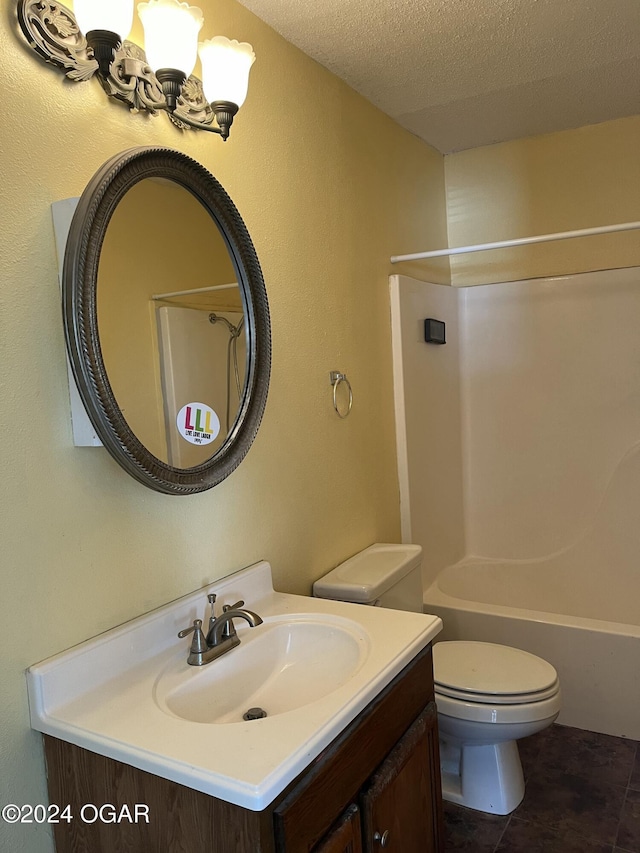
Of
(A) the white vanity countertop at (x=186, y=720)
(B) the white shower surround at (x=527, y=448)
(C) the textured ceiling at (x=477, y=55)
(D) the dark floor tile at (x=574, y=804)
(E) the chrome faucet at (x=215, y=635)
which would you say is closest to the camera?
(A) the white vanity countertop at (x=186, y=720)

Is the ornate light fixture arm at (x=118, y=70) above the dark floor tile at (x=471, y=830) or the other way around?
above

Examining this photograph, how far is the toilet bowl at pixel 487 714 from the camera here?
1.85 m

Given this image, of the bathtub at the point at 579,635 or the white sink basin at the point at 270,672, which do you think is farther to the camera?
the bathtub at the point at 579,635

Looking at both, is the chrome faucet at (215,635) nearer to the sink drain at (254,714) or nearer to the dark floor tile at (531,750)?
the sink drain at (254,714)

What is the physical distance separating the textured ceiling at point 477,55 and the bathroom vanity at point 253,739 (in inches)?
60.2

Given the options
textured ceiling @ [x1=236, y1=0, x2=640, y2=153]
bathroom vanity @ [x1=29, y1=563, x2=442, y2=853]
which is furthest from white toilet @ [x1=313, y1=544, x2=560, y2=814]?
textured ceiling @ [x1=236, y1=0, x2=640, y2=153]

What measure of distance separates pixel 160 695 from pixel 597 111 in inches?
103

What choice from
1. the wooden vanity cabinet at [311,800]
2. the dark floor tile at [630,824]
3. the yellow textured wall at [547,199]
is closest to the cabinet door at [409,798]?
the wooden vanity cabinet at [311,800]

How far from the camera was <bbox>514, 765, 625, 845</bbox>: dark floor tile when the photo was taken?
1.90 m

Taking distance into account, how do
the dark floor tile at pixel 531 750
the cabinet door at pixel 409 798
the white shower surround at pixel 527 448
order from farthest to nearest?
the white shower surround at pixel 527 448, the dark floor tile at pixel 531 750, the cabinet door at pixel 409 798

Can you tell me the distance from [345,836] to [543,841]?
105 cm

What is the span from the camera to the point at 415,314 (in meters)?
2.63

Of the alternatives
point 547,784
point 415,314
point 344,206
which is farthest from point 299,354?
point 547,784

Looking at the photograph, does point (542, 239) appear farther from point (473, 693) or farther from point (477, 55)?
point (473, 693)
